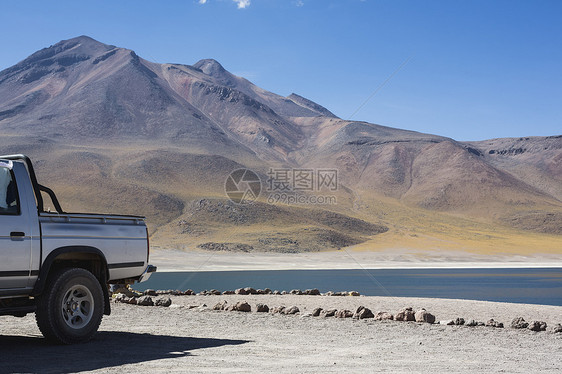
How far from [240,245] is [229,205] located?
20001mm

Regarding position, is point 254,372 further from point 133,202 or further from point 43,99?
point 43,99

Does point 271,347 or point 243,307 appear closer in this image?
point 271,347

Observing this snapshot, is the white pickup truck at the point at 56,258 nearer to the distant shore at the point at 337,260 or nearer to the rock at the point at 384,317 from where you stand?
the rock at the point at 384,317

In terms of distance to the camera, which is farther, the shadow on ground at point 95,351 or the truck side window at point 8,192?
the truck side window at point 8,192

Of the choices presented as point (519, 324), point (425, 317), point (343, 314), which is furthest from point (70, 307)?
point (519, 324)

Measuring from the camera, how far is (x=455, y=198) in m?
159

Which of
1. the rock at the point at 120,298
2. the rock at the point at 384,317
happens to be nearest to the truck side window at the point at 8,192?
the rock at the point at 384,317

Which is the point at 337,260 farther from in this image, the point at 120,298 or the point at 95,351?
the point at 95,351

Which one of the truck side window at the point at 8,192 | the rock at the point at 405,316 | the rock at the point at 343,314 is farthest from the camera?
the rock at the point at 343,314

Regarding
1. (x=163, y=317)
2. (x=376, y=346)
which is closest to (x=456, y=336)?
(x=376, y=346)

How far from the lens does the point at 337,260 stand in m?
92.1

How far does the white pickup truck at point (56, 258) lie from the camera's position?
32.9ft

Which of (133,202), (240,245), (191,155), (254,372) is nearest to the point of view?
(254,372)

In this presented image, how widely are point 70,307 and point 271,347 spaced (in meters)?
3.43
